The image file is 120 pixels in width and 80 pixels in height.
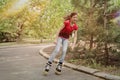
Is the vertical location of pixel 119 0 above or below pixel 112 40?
above

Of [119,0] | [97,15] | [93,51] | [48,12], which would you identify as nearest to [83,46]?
[93,51]

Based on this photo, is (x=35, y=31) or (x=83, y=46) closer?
(x=83, y=46)

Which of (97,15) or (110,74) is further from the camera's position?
(97,15)

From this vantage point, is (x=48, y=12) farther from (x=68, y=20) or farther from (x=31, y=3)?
(x=68, y=20)

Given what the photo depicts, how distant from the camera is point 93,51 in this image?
11227mm

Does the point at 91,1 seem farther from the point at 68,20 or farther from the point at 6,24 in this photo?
the point at 6,24

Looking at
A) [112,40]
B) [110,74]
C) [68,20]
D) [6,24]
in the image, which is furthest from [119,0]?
[6,24]

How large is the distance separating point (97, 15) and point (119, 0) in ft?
4.43

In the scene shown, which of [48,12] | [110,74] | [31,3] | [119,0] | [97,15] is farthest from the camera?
[31,3]

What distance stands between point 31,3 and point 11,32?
3.96m

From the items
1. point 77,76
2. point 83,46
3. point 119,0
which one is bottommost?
point 77,76

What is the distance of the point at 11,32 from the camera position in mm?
33969

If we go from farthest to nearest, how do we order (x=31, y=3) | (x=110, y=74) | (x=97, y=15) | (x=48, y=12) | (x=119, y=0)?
(x=31, y=3) < (x=48, y=12) < (x=97, y=15) < (x=119, y=0) < (x=110, y=74)

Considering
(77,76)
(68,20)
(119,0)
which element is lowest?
(77,76)
